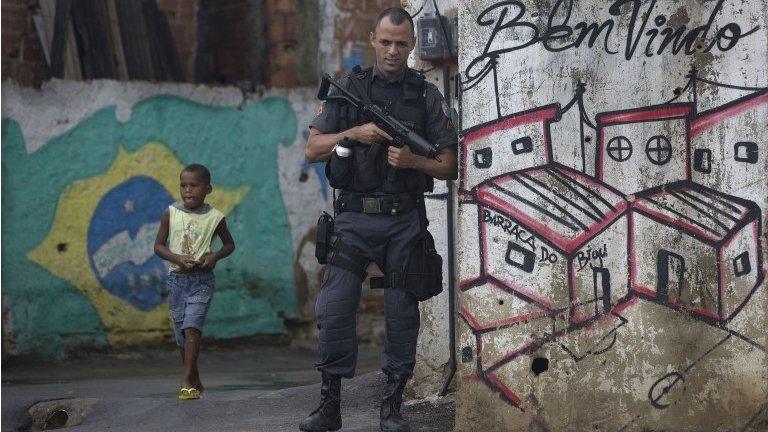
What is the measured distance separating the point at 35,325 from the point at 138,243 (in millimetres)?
1049

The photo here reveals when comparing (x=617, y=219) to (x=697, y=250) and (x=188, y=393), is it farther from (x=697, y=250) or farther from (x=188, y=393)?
(x=188, y=393)

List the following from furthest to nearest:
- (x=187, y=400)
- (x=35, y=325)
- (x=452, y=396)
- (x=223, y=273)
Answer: (x=223, y=273)
(x=35, y=325)
(x=187, y=400)
(x=452, y=396)

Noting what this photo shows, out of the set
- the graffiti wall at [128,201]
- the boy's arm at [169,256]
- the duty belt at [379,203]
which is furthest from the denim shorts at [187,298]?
the graffiti wall at [128,201]

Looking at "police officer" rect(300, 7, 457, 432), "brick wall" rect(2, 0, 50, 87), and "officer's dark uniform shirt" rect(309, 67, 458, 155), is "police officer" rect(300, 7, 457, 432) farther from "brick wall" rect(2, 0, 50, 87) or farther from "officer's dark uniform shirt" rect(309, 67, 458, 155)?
"brick wall" rect(2, 0, 50, 87)

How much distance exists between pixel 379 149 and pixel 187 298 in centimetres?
220

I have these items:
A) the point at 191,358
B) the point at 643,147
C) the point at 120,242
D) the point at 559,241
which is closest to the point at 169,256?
the point at 191,358

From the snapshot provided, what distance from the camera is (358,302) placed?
5840mm

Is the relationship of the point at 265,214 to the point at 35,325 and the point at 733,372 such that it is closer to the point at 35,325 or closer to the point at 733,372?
the point at 35,325

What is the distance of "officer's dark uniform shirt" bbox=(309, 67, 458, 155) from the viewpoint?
5.92m

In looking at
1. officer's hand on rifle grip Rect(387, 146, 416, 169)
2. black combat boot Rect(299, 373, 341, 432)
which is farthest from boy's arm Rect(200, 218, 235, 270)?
officer's hand on rifle grip Rect(387, 146, 416, 169)

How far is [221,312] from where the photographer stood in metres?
10.7

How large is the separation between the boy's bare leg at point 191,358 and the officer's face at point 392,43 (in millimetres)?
2287

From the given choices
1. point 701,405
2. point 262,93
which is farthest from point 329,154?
point 262,93

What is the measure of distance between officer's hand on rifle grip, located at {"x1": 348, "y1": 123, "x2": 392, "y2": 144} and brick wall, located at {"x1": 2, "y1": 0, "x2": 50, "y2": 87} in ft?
16.5
